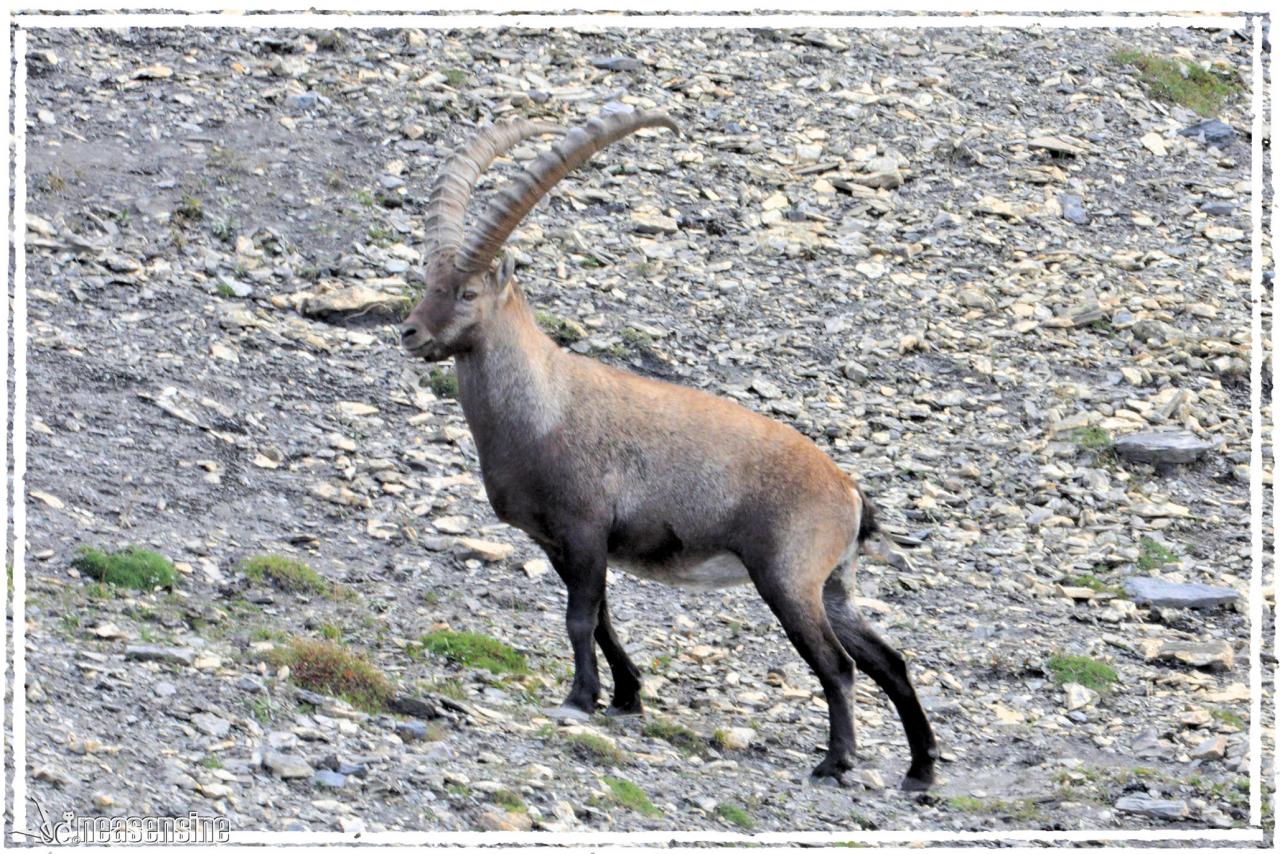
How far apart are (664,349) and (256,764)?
877 centimetres

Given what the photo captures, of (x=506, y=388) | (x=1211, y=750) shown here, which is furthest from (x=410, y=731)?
(x=1211, y=750)

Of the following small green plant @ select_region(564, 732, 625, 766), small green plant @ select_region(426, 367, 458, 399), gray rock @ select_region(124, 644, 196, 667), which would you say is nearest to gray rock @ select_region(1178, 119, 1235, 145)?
small green plant @ select_region(426, 367, 458, 399)

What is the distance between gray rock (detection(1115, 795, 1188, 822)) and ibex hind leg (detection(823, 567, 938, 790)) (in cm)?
110

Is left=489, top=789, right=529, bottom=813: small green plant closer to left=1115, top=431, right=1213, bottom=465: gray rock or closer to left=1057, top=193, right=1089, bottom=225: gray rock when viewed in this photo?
left=1115, top=431, right=1213, bottom=465: gray rock

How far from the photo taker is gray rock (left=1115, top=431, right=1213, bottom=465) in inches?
620

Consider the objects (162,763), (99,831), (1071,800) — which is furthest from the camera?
(1071,800)

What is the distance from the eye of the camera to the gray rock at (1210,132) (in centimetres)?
2220

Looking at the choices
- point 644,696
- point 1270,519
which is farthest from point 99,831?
point 1270,519

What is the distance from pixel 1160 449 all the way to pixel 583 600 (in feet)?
25.1

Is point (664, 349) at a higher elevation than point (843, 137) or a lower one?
lower

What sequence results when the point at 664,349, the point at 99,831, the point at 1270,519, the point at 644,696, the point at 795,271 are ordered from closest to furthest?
the point at 99,831, the point at 644,696, the point at 1270,519, the point at 664,349, the point at 795,271

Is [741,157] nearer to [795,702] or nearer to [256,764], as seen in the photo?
[795,702]

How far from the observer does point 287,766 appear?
842cm

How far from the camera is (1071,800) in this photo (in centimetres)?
1009
